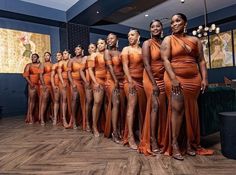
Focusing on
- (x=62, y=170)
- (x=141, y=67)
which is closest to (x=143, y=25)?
(x=141, y=67)

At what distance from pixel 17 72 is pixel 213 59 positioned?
23.6 ft

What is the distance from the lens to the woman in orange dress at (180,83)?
2.57 m

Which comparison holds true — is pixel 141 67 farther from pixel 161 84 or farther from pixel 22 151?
pixel 22 151

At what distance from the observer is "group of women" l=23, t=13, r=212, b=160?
2.60 meters

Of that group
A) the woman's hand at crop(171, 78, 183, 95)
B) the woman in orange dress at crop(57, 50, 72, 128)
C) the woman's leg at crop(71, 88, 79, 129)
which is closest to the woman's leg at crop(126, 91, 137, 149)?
the woman's hand at crop(171, 78, 183, 95)

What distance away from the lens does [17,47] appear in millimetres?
8023

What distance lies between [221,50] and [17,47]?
720 centimetres

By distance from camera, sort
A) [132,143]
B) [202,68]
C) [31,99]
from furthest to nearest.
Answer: [31,99]
[132,143]
[202,68]

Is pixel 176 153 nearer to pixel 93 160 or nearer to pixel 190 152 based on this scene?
pixel 190 152

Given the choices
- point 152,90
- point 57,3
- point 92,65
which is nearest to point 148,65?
point 152,90

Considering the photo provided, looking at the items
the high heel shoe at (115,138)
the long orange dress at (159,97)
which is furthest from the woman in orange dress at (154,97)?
the high heel shoe at (115,138)

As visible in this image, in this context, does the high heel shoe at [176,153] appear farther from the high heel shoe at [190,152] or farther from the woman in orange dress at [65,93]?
the woman in orange dress at [65,93]

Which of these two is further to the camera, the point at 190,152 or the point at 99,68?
the point at 99,68

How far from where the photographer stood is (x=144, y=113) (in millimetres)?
3152
